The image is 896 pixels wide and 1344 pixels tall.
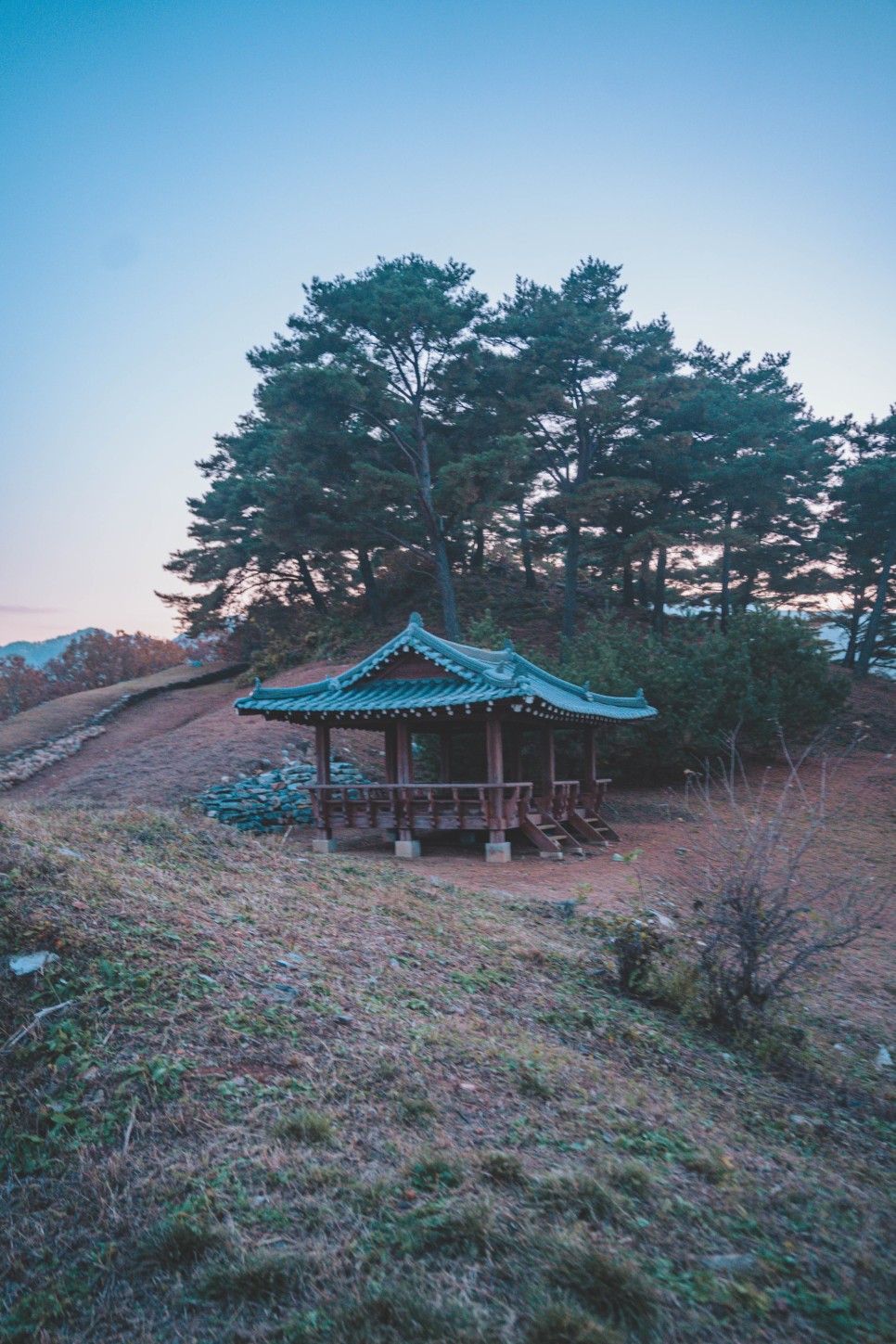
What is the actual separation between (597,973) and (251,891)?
3022 mm

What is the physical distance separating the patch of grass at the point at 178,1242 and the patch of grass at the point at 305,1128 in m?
0.60

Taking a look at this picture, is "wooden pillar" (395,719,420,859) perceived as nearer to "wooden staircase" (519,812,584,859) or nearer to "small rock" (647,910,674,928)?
"wooden staircase" (519,812,584,859)

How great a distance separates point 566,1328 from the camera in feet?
7.61

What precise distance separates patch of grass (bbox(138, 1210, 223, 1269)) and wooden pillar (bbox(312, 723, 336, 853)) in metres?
11.3

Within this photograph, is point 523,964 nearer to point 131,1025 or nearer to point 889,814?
point 131,1025

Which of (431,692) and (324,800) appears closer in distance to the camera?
(431,692)

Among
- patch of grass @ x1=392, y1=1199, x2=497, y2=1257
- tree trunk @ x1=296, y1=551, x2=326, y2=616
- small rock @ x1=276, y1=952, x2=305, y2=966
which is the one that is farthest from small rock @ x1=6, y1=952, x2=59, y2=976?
tree trunk @ x1=296, y1=551, x2=326, y2=616

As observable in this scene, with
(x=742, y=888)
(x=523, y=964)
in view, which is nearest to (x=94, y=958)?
(x=523, y=964)

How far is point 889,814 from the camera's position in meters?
16.2

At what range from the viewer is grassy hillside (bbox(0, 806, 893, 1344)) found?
249 cm

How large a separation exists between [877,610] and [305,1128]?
31014mm

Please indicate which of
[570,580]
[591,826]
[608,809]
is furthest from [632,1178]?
[570,580]

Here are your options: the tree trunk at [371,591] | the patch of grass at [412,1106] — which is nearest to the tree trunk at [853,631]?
the tree trunk at [371,591]

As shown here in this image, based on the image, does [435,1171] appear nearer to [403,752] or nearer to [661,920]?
[661,920]
